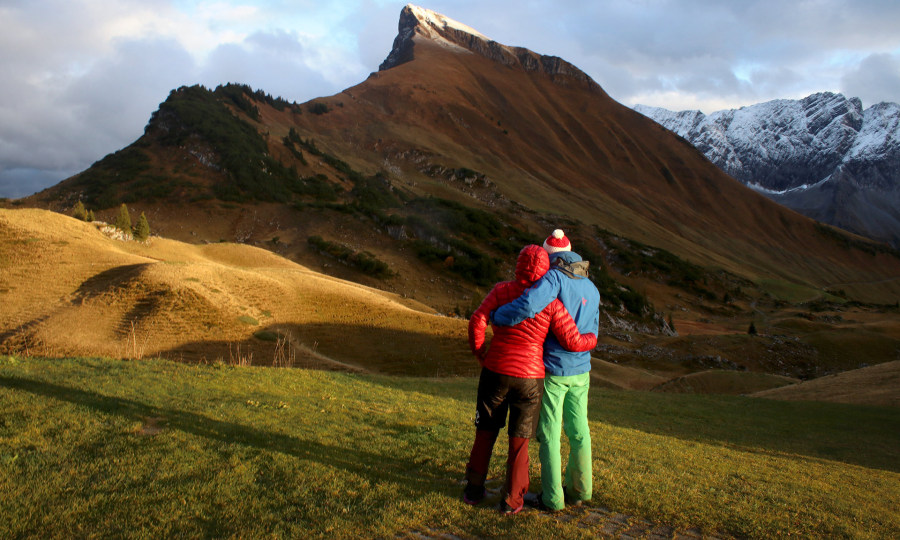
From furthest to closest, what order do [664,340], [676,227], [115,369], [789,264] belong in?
1. [789,264]
2. [676,227]
3. [664,340]
4. [115,369]

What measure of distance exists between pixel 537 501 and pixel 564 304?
6.61 feet

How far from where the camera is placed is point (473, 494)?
514cm

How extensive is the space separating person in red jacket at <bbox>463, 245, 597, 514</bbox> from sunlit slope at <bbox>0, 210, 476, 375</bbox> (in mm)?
16487

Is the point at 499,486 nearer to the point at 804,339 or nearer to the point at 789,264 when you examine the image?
the point at 804,339

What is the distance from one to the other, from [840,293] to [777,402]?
119406 millimetres

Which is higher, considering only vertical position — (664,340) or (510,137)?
(510,137)

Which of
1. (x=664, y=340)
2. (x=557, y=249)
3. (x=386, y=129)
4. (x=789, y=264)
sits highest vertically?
(x=386, y=129)

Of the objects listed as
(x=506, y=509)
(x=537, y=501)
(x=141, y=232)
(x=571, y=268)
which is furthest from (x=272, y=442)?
(x=141, y=232)

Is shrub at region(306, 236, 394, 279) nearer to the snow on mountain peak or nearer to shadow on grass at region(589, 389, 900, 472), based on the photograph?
shadow on grass at region(589, 389, 900, 472)

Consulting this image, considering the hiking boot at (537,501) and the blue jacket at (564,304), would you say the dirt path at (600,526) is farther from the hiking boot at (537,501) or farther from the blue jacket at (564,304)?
the blue jacket at (564,304)

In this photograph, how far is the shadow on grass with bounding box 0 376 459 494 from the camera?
571 centimetres

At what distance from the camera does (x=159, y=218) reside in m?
58.6

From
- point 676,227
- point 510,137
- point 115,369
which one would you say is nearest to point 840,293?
point 676,227

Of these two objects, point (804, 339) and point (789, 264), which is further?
point (789, 264)
